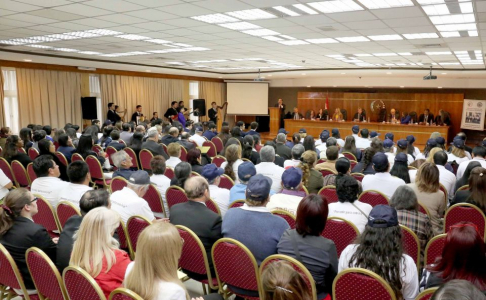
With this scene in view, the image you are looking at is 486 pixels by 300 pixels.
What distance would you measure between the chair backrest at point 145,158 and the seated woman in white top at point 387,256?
5.68m

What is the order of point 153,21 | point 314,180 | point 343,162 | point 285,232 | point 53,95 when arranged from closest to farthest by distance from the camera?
point 285,232 → point 343,162 → point 314,180 → point 153,21 → point 53,95

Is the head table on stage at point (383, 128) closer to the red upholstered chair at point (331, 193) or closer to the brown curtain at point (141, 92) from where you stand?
the brown curtain at point (141, 92)

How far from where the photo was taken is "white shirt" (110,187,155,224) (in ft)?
11.9

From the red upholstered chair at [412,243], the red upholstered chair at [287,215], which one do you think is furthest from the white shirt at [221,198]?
the red upholstered chair at [412,243]

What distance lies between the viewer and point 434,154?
224 inches

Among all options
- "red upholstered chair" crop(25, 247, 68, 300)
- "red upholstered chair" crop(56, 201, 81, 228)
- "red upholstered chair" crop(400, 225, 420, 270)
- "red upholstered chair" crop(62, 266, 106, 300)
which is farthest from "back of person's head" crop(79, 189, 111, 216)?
A: "red upholstered chair" crop(400, 225, 420, 270)

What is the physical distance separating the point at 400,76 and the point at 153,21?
13521 millimetres

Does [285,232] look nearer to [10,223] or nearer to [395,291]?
[395,291]

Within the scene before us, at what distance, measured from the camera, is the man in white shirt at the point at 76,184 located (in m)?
4.02

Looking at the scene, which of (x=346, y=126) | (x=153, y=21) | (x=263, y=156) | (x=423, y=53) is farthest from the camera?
(x=346, y=126)

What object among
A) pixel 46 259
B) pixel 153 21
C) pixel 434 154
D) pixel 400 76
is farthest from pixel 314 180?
pixel 400 76

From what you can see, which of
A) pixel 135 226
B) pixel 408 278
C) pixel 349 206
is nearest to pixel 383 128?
pixel 349 206

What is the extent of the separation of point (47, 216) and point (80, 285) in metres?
2.09

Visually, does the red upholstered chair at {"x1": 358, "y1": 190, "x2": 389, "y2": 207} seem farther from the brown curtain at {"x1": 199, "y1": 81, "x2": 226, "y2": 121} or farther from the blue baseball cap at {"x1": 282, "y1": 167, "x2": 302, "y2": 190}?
the brown curtain at {"x1": 199, "y1": 81, "x2": 226, "y2": 121}
